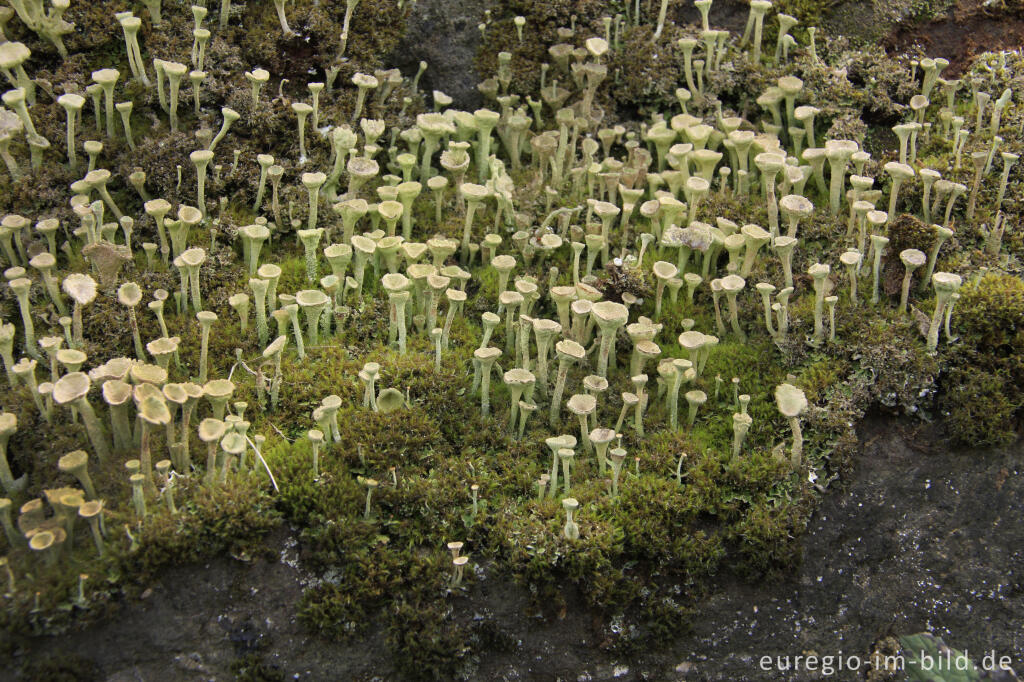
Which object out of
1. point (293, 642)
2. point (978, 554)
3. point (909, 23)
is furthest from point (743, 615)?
point (909, 23)

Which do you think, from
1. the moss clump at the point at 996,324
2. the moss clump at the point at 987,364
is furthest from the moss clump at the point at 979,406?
the moss clump at the point at 996,324

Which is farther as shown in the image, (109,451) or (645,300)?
(645,300)

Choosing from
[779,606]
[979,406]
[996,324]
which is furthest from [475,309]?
[996,324]

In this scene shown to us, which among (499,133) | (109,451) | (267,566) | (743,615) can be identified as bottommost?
(743,615)

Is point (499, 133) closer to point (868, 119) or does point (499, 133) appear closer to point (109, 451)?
point (868, 119)

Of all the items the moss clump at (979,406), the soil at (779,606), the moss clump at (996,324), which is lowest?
the soil at (779,606)

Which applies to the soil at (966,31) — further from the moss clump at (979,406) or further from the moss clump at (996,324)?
the moss clump at (979,406)
